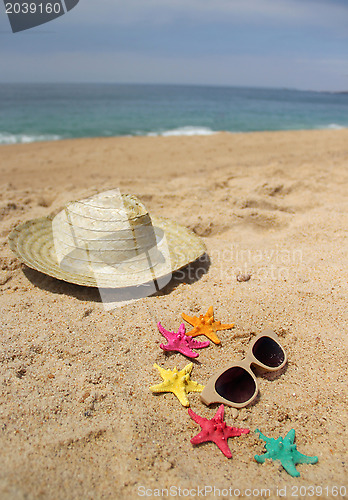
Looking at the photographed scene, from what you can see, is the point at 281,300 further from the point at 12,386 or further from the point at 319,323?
the point at 12,386

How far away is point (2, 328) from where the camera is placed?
246 centimetres

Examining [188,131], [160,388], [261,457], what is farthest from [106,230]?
[188,131]

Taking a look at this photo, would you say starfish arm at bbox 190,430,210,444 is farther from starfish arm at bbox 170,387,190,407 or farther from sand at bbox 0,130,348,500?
starfish arm at bbox 170,387,190,407

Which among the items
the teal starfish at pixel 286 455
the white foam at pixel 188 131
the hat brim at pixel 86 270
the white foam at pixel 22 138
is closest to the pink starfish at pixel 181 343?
the hat brim at pixel 86 270

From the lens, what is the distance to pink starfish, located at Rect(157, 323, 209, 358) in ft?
7.69

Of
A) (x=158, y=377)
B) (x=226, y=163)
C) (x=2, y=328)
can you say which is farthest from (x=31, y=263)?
(x=226, y=163)

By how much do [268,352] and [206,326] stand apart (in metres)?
0.48

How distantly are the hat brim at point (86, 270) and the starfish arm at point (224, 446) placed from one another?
1.36 m

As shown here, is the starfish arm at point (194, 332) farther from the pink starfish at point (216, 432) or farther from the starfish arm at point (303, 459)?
the starfish arm at point (303, 459)

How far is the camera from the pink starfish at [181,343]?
234 centimetres

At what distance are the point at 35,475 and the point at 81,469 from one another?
202 millimetres

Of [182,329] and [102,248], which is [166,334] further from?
[102,248]

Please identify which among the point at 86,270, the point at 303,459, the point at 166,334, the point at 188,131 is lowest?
the point at 303,459

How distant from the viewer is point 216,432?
5.90 feet
